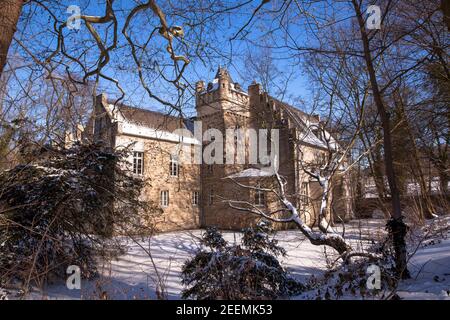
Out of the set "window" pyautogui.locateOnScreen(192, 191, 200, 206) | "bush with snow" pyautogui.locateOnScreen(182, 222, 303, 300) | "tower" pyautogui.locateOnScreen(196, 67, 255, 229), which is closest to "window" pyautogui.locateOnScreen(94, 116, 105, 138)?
"bush with snow" pyautogui.locateOnScreen(182, 222, 303, 300)

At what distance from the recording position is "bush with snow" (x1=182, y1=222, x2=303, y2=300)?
5055 millimetres

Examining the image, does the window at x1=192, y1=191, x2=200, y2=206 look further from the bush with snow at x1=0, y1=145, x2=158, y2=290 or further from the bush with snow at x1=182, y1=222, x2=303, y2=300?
the bush with snow at x1=182, y1=222, x2=303, y2=300

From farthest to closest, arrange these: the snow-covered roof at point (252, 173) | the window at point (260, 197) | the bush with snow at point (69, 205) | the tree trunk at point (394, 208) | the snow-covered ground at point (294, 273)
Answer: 1. the window at point (260, 197)
2. the snow-covered roof at point (252, 173)
3. the bush with snow at point (69, 205)
4. the tree trunk at point (394, 208)
5. the snow-covered ground at point (294, 273)

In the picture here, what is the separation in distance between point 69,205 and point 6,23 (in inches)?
267

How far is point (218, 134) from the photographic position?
27.4 m

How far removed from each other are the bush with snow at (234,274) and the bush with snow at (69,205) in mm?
3600

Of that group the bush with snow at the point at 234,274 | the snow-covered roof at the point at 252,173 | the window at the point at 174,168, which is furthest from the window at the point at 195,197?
the bush with snow at the point at 234,274

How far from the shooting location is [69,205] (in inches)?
380

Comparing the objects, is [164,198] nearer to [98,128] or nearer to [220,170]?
[220,170]

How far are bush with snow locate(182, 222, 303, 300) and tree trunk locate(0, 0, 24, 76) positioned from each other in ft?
13.9

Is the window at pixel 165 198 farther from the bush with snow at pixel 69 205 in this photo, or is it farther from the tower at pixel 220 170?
the bush with snow at pixel 69 205

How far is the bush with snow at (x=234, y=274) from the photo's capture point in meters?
5.05

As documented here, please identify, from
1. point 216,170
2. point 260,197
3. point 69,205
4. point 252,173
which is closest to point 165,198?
point 216,170
